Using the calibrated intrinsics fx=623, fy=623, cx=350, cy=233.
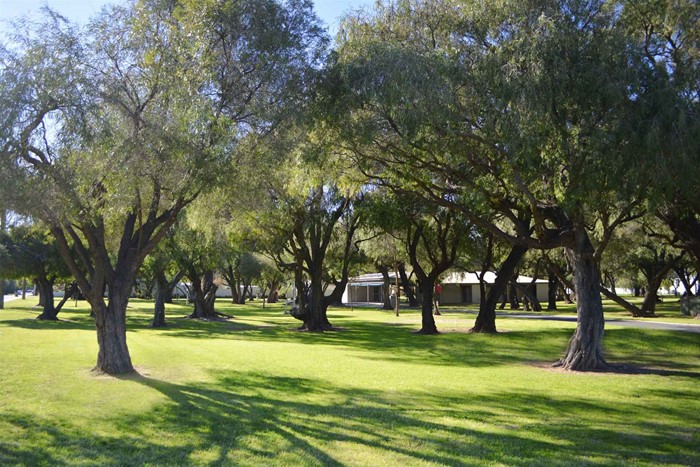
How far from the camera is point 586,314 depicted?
1546 centimetres

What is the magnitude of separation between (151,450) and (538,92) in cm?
877

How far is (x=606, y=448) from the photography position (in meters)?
7.73

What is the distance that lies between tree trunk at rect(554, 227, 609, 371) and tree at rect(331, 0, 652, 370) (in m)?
2.01

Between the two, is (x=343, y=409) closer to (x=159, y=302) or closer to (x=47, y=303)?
(x=159, y=302)

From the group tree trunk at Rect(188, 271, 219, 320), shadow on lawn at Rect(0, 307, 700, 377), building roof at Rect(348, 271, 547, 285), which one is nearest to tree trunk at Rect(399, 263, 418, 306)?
building roof at Rect(348, 271, 547, 285)

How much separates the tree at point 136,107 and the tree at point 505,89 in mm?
1652

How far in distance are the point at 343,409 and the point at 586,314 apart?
8.02 meters

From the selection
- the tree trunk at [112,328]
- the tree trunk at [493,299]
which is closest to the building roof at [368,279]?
the tree trunk at [493,299]

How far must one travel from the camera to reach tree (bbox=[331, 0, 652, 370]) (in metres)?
11.5

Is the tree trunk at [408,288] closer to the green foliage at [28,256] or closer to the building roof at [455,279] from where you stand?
the building roof at [455,279]

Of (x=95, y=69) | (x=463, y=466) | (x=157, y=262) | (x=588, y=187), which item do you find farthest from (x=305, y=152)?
(x=157, y=262)

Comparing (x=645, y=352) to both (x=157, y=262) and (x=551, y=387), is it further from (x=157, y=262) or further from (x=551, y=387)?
(x=157, y=262)

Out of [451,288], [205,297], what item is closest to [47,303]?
[205,297]

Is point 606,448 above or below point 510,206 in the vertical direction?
below
